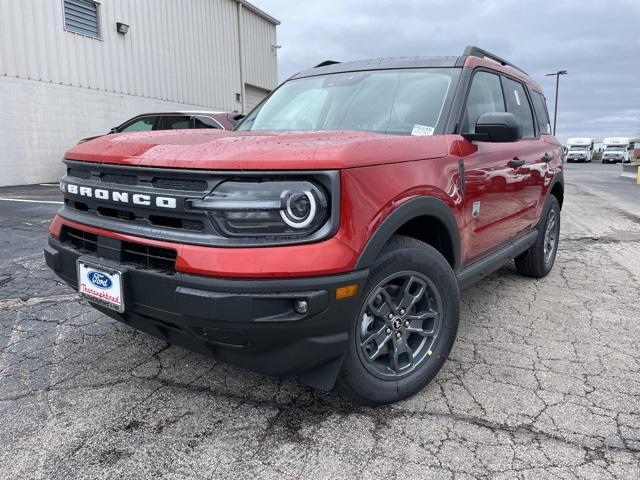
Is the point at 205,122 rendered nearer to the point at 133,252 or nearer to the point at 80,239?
the point at 80,239

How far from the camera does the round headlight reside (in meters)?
1.88

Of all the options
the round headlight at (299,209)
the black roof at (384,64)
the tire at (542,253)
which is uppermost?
the black roof at (384,64)

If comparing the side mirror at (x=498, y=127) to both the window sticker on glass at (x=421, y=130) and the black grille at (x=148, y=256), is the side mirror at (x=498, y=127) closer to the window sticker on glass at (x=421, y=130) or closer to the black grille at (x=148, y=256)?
the window sticker on glass at (x=421, y=130)

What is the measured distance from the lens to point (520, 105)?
411cm

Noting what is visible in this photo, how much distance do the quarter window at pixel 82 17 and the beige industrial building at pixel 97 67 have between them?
2 cm

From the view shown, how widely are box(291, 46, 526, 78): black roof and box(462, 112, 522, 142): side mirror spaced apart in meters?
0.57

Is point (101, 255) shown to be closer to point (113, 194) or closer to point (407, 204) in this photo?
A: point (113, 194)

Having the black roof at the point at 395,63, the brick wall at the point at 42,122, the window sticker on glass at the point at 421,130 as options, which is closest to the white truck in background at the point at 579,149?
the brick wall at the point at 42,122

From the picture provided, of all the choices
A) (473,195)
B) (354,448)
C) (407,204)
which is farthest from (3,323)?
(473,195)

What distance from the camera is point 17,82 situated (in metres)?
11.3

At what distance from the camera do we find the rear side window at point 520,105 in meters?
3.87

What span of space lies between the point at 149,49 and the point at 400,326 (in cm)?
1499

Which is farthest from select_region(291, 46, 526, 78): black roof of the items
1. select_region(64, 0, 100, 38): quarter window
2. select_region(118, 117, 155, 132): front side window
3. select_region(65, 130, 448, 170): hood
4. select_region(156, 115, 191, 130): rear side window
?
select_region(64, 0, 100, 38): quarter window

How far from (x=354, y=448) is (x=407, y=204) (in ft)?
3.53
